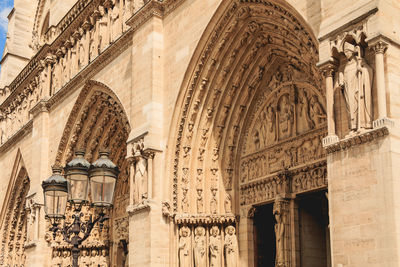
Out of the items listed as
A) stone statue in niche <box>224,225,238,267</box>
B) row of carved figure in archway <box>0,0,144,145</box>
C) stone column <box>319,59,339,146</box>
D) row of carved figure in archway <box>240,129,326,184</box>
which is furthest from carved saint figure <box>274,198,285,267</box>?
row of carved figure in archway <box>0,0,144,145</box>

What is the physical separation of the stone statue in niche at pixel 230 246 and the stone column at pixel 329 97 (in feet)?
14.4

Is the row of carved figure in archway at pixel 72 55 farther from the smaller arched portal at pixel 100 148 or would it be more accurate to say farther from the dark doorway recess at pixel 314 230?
the dark doorway recess at pixel 314 230

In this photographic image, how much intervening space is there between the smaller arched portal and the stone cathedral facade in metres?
0.12

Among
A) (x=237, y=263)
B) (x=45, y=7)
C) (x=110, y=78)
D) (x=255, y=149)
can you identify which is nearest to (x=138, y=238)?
(x=237, y=263)

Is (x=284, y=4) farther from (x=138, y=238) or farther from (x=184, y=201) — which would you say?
(x=138, y=238)

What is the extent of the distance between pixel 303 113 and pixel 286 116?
0.47m

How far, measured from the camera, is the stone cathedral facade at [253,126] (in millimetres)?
7496

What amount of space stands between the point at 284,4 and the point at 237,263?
4.98 m

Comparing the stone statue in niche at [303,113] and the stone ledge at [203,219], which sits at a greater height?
the stone statue in niche at [303,113]

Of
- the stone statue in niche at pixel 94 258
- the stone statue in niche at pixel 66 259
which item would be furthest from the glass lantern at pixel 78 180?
the stone statue in niche at pixel 66 259

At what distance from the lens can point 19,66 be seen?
26531 mm

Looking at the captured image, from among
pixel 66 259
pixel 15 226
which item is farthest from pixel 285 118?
pixel 15 226

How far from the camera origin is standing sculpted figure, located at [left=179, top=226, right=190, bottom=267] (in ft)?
38.7

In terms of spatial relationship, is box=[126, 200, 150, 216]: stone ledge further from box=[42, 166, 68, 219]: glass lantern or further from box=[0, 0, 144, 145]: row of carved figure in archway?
box=[0, 0, 144, 145]: row of carved figure in archway
